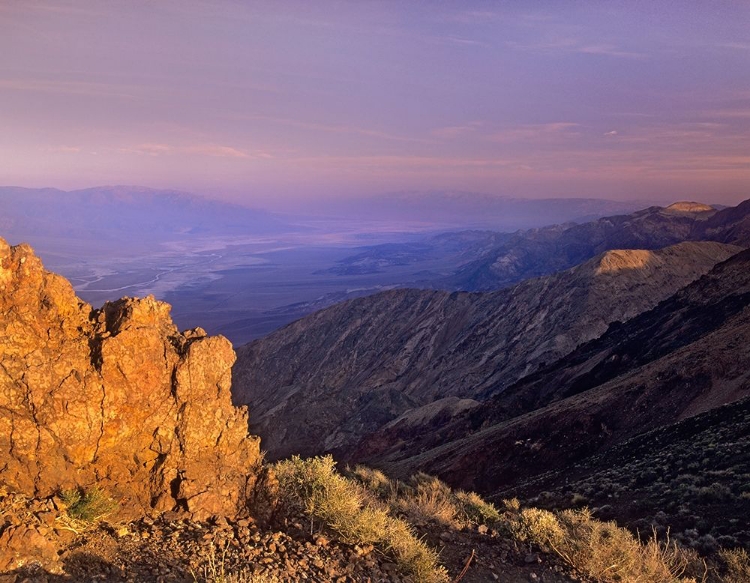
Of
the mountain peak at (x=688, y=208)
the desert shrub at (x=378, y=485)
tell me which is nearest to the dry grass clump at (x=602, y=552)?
the desert shrub at (x=378, y=485)

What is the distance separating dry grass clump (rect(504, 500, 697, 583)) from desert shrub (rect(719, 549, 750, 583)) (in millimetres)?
447

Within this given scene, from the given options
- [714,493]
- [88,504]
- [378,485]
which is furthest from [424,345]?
[88,504]

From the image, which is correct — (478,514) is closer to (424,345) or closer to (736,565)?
(736,565)

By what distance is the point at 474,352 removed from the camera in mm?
55219

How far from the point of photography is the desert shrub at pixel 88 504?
501 cm

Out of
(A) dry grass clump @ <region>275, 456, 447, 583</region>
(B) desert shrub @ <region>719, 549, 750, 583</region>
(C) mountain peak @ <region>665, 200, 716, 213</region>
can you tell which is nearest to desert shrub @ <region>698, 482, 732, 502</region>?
(B) desert shrub @ <region>719, 549, 750, 583</region>

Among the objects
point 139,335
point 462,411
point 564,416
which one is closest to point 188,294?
point 462,411

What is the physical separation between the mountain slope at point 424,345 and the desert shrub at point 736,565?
94.6ft

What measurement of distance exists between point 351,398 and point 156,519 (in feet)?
138

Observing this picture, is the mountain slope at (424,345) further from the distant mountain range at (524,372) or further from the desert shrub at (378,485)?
the desert shrub at (378,485)

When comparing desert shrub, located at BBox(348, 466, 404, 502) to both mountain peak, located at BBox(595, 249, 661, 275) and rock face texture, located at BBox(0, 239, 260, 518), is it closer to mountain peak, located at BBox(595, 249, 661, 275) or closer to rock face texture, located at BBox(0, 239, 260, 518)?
rock face texture, located at BBox(0, 239, 260, 518)

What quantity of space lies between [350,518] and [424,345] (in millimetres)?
56769

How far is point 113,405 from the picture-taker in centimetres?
A: 584

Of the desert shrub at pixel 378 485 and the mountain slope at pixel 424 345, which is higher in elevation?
the desert shrub at pixel 378 485
